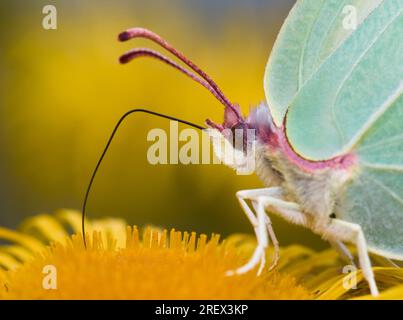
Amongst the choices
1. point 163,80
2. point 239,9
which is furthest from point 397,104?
point 239,9

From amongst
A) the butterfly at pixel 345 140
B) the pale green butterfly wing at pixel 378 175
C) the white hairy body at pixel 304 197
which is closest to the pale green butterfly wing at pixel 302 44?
the butterfly at pixel 345 140

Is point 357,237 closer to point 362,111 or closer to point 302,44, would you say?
point 362,111

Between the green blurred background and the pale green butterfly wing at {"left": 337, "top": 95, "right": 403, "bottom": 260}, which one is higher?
the green blurred background

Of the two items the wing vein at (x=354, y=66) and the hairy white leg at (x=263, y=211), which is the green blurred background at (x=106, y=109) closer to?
the hairy white leg at (x=263, y=211)

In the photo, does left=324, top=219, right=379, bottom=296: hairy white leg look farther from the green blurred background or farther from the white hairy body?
the green blurred background

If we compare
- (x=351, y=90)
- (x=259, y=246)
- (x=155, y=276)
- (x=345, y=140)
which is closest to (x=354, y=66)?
(x=351, y=90)

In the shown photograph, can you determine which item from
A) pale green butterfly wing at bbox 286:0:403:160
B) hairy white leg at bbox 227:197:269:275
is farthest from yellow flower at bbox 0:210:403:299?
pale green butterfly wing at bbox 286:0:403:160

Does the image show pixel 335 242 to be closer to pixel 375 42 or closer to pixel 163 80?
pixel 375 42
